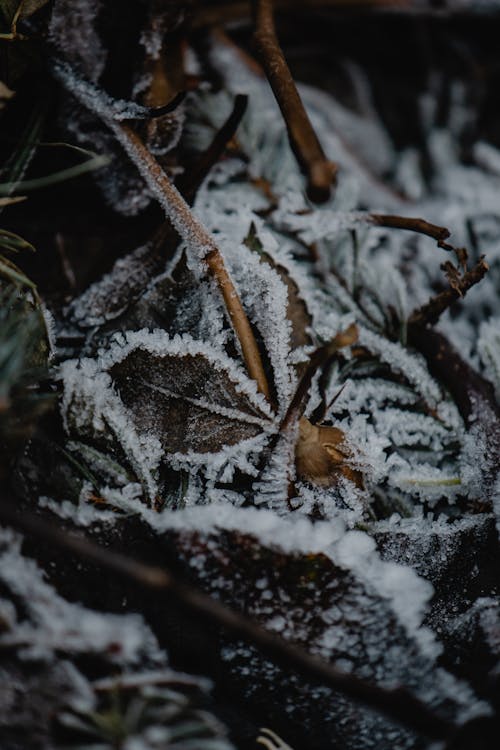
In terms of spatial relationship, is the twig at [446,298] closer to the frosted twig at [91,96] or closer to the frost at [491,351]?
the frost at [491,351]

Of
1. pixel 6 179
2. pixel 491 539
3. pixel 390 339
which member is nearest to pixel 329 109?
pixel 390 339

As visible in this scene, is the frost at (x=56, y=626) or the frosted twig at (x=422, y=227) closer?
the frost at (x=56, y=626)

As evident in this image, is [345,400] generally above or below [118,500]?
above

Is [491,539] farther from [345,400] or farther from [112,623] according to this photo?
[112,623]

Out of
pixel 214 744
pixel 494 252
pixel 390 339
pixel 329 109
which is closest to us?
pixel 214 744

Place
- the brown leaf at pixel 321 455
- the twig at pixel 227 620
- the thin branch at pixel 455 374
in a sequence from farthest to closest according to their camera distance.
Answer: the thin branch at pixel 455 374
the brown leaf at pixel 321 455
the twig at pixel 227 620

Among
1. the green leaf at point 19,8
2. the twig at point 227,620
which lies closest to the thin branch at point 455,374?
the twig at point 227,620

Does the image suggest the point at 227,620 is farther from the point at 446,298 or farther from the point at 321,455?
the point at 446,298

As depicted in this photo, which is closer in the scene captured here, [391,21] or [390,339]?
[390,339]
